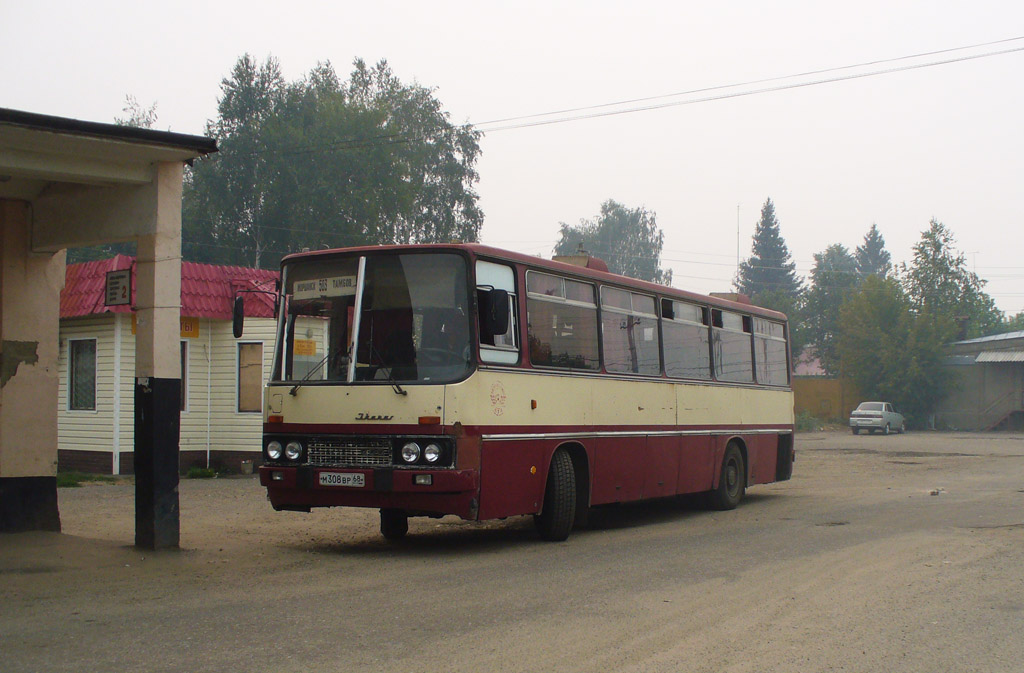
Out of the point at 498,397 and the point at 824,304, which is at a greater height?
the point at 824,304

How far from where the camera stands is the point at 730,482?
17.1 m

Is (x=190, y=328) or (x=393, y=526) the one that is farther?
(x=190, y=328)

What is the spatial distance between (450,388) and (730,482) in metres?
7.80

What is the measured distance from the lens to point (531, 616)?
25.3 ft

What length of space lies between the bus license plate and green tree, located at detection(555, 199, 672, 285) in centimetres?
9456

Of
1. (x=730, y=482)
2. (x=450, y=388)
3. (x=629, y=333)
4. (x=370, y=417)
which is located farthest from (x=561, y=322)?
(x=730, y=482)

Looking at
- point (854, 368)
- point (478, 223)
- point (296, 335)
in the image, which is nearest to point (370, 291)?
point (296, 335)

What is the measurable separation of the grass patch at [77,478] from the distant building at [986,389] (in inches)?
2161

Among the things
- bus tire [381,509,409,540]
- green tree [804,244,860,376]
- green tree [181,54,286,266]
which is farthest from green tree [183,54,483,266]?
green tree [804,244,860,376]

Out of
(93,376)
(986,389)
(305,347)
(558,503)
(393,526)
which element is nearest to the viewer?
(305,347)

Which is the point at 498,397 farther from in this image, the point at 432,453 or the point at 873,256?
the point at 873,256

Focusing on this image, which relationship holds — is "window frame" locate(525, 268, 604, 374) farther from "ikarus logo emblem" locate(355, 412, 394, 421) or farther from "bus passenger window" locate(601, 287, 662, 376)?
"ikarus logo emblem" locate(355, 412, 394, 421)

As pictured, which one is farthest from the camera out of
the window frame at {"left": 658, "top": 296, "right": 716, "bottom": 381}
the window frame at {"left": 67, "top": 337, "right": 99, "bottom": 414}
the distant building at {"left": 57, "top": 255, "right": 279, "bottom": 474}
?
the window frame at {"left": 67, "top": 337, "right": 99, "bottom": 414}

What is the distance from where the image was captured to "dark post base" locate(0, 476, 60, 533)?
37.9 feet
